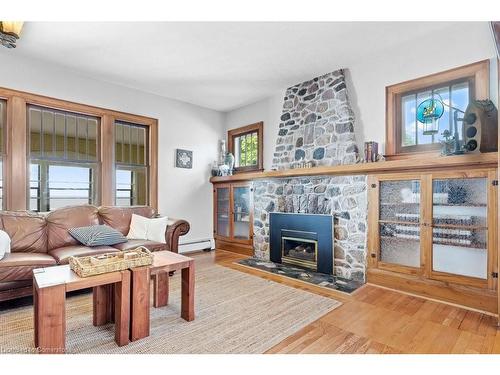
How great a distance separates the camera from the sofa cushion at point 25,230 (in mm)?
3042

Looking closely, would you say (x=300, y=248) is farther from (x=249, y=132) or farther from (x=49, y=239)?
(x=49, y=239)

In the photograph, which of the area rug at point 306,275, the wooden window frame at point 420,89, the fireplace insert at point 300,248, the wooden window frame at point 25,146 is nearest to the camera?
the wooden window frame at point 420,89

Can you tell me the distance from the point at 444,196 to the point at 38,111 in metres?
5.10

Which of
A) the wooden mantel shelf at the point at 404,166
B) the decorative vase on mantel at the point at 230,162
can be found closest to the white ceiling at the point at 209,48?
the wooden mantel shelf at the point at 404,166

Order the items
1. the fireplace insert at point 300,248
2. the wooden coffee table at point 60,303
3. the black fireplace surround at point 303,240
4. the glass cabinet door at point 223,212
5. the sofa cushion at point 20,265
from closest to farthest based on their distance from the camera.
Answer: the wooden coffee table at point 60,303 → the sofa cushion at point 20,265 → the black fireplace surround at point 303,240 → the fireplace insert at point 300,248 → the glass cabinet door at point 223,212

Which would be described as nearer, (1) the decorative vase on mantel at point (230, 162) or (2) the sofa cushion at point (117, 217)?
(2) the sofa cushion at point (117, 217)

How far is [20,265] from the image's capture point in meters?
2.59

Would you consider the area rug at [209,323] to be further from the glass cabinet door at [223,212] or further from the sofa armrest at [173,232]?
the glass cabinet door at [223,212]

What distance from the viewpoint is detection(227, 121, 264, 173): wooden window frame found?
5141 millimetres

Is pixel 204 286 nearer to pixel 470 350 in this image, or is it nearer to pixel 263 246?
pixel 263 246

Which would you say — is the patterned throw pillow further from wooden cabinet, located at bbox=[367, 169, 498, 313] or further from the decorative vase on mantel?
wooden cabinet, located at bbox=[367, 169, 498, 313]

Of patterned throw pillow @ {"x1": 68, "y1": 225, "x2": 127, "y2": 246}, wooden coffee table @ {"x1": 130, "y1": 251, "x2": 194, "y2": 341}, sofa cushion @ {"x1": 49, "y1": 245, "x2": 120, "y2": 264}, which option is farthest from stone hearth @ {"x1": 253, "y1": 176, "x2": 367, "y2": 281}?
sofa cushion @ {"x1": 49, "y1": 245, "x2": 120, "y2": 264}

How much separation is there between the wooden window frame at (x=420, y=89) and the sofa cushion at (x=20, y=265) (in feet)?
13.1
